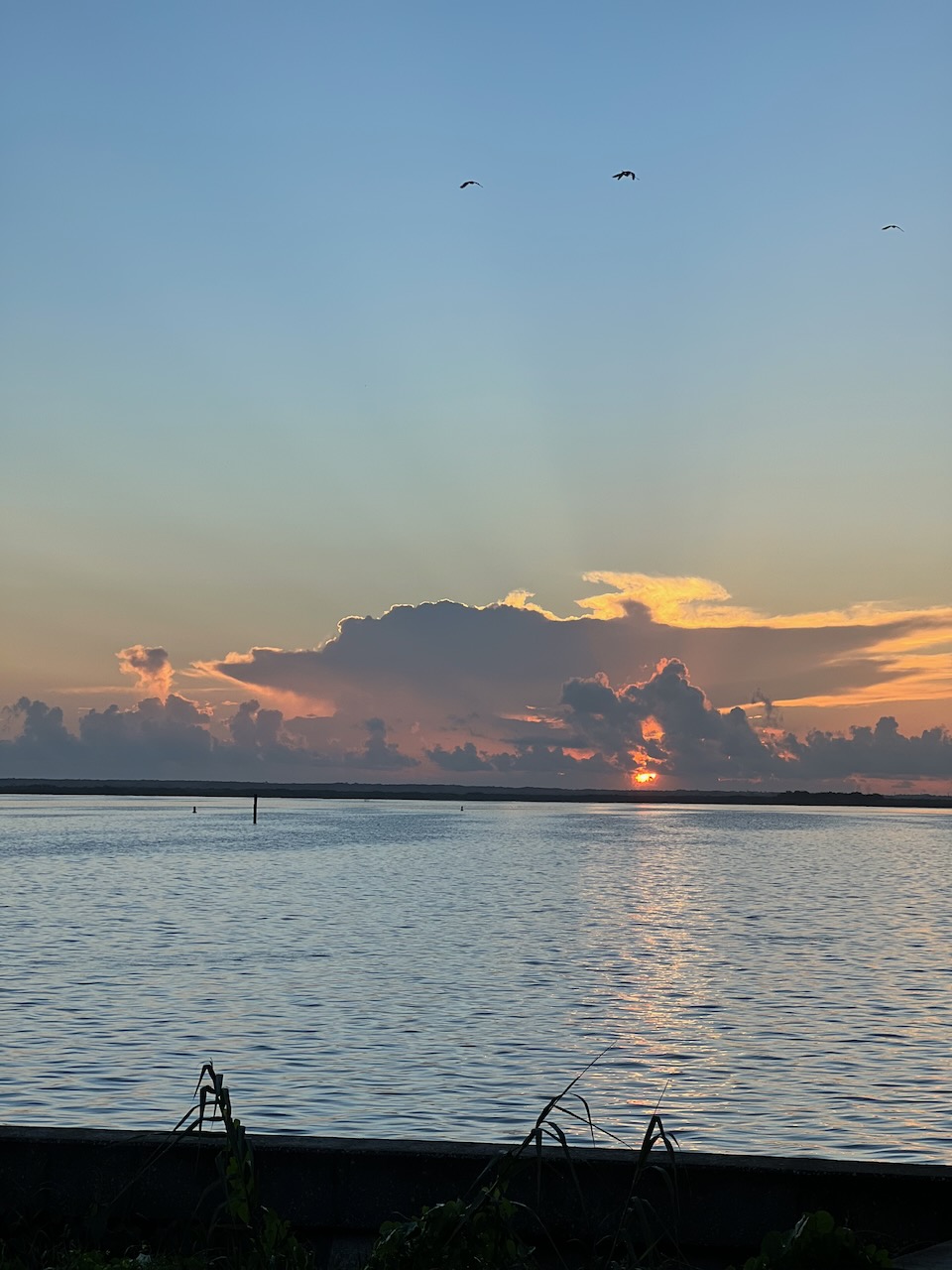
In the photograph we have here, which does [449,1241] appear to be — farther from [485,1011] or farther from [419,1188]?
[485,1011]

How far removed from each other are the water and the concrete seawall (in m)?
6.88

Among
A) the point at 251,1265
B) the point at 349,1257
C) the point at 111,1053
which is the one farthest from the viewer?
the point at 111,1053

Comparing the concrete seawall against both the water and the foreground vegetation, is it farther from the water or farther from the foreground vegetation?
the water

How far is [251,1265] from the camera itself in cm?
819

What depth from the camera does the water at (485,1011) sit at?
19016 mm

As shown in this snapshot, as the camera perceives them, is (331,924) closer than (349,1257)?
No

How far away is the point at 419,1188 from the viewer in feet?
34.2

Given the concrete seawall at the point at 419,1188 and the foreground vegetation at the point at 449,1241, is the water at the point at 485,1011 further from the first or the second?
the foreground vegetation at the point at 449,1241

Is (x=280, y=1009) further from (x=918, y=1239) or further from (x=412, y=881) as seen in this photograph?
(x=412, y=881)

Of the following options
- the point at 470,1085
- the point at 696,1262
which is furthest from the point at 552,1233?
the point at 470,1085

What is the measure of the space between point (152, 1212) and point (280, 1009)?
17888 mm

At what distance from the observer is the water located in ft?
62.4

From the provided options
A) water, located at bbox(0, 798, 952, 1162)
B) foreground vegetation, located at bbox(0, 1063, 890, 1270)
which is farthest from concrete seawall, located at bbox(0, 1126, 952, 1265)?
water, located at bbox(0, 798, 952, 1162)

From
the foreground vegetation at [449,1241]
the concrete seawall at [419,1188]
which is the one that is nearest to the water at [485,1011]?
the concrete seawall at [419,1188]
